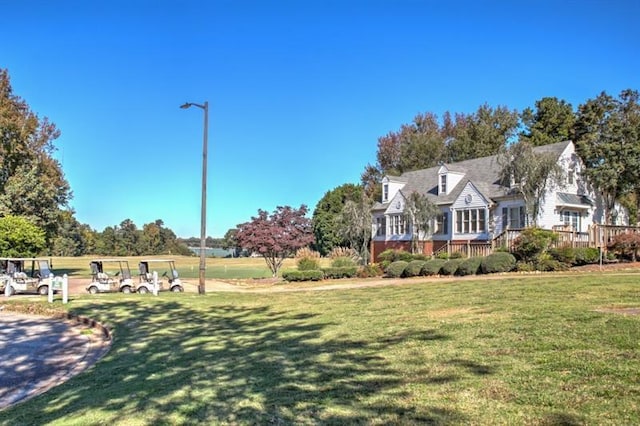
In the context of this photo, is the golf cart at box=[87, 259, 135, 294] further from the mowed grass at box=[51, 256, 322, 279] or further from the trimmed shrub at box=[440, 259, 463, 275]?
the trimmed shrub at box=[440, 259, 463, 275]

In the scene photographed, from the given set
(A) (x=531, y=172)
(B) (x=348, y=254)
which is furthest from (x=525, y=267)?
(B) (x=348, y=254)

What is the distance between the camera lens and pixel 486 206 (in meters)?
31.4

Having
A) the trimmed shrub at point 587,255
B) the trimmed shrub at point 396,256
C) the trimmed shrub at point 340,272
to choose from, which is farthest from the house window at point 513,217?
the trimmed shrub at point 340,272

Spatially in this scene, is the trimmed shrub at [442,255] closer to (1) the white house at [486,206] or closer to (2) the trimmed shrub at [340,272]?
(1) the white house at [486,206]

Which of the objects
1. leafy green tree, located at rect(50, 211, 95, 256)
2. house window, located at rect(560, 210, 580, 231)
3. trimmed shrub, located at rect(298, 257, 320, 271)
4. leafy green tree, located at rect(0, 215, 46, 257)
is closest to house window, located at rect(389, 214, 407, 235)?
Result: house window, located at rect(560, 210, 580, 231)

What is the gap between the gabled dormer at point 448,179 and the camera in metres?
35.9

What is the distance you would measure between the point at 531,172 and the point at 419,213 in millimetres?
7812

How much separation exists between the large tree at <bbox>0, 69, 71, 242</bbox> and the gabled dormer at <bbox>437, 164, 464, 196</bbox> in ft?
87.3

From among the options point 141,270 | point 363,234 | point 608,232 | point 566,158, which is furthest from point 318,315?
point 363,234

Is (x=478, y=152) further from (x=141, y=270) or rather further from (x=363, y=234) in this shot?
(x=141, y=270)

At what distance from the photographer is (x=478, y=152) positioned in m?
49.3

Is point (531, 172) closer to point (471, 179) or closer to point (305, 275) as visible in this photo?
point (471, 179)

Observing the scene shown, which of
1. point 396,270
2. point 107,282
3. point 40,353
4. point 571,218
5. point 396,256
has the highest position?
point 571,218

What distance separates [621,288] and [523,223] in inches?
742
